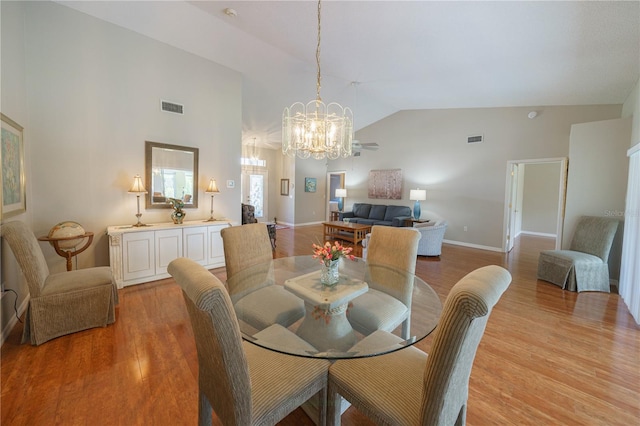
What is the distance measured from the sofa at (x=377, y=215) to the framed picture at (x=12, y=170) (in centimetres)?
608

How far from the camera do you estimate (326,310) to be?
1672 millimetres

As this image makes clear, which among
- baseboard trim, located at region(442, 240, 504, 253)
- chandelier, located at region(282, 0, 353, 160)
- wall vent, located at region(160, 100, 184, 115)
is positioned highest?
wall vent, located at region(160, 100, 184, 115)

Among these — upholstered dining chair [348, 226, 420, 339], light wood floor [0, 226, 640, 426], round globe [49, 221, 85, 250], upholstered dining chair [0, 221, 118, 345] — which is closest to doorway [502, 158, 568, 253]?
light wood floor [0, 226, 640, 426]

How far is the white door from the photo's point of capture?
→ 8.73 m

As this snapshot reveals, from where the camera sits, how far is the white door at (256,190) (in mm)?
8734

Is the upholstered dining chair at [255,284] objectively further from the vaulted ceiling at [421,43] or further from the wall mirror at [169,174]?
the vaulted ceiling at [421,43]

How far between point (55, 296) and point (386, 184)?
6.97 m

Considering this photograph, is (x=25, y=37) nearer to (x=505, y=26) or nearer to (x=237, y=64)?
(x=237, y=64)

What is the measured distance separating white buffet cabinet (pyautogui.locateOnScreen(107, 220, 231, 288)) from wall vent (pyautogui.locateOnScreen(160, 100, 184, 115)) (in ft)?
5.40

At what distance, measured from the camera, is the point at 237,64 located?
435 cm

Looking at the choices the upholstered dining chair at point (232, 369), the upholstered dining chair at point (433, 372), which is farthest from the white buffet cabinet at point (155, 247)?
the upholstered dining chair at point (433, 372)

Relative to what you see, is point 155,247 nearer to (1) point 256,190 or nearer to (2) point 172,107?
(2) point 172,107

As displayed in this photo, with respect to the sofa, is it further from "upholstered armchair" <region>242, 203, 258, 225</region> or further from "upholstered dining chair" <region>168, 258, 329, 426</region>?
"upholstered dining chair" <region>168, 258, 329, 426</region>

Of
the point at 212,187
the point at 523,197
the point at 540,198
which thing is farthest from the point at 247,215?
the point at 540,198
